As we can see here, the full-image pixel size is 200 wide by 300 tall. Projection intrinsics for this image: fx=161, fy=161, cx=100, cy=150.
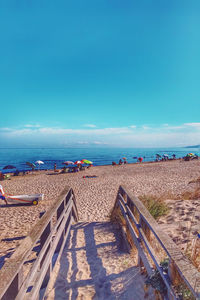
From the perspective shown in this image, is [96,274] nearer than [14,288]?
No

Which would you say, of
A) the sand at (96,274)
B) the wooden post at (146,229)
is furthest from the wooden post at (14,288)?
the wooden post at (146,229)

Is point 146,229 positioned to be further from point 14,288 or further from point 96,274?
point 14,288

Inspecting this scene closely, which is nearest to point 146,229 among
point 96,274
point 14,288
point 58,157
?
point 96,274

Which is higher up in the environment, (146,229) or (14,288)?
(14,288)

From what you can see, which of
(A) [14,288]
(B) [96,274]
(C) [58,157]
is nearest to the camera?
(A) [14,288]

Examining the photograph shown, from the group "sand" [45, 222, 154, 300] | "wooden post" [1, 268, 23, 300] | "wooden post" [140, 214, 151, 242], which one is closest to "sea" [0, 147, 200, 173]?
"sand" [45, 222, 154, 300]

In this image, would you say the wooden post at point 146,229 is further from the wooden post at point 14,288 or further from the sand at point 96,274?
the wooden post at point 14,288

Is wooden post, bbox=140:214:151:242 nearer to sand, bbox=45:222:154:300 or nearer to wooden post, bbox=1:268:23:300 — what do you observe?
sand, bbox=45:222:154:300

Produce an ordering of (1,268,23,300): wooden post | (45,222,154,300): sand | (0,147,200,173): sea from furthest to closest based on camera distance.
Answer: (0,147,200,173): sea, (45,222,154,300): sand, (1,268,23,300): wooden post

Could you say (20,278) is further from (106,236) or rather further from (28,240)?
(106,236)

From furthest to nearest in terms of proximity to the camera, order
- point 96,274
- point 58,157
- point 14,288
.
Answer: point 58,157 → point 96,274 → point 14,288

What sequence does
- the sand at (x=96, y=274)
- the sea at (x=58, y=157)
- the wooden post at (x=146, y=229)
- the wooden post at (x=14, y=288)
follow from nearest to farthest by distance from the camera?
the wooden post at (x=14, y=288) < the sand at (x=96, y=274) < the wooden post at (x=146, y=229) < the sea at (x=58, y=157)

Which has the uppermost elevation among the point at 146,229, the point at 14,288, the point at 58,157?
the point at 14,288

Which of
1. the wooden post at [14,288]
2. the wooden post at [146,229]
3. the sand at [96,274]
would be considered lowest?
the sand at [96,274]
